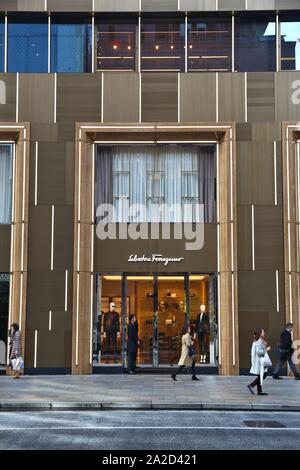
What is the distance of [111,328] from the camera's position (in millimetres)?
22266

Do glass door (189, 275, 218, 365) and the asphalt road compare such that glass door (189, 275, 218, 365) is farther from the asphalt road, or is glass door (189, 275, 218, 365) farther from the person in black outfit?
the asphalt road

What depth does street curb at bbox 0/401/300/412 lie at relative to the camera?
49.0 ft

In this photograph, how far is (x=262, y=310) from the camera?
70.9 ft

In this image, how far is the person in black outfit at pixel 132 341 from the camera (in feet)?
70.3

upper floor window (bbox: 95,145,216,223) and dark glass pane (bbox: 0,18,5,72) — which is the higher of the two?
dark glass pane (bbox: 0,18,5,72)

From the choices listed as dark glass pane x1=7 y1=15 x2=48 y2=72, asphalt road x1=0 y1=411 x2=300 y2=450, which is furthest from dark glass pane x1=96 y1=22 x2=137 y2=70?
asphalt road x1=0 y1=411 x2=300 y2=450

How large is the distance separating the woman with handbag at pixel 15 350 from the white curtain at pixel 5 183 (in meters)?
4.02

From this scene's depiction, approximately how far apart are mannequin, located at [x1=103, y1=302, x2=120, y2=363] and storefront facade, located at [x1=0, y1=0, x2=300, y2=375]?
47 millimetres

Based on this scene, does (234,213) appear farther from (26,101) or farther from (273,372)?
(26,101)

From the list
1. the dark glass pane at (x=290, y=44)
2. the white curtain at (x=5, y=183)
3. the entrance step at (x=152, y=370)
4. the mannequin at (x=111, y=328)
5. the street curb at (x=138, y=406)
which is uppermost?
the dark glass pane at (x=290, y=44)

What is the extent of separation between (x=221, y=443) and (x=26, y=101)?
596 inches

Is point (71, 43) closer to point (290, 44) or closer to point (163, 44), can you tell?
point (163, 44)

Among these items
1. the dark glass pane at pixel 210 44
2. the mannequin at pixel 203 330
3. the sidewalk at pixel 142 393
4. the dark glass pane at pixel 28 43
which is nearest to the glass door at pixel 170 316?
the mannequin at pixel 203 330

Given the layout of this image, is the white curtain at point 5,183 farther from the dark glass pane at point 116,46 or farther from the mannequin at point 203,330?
the mannequin at point 203,330
